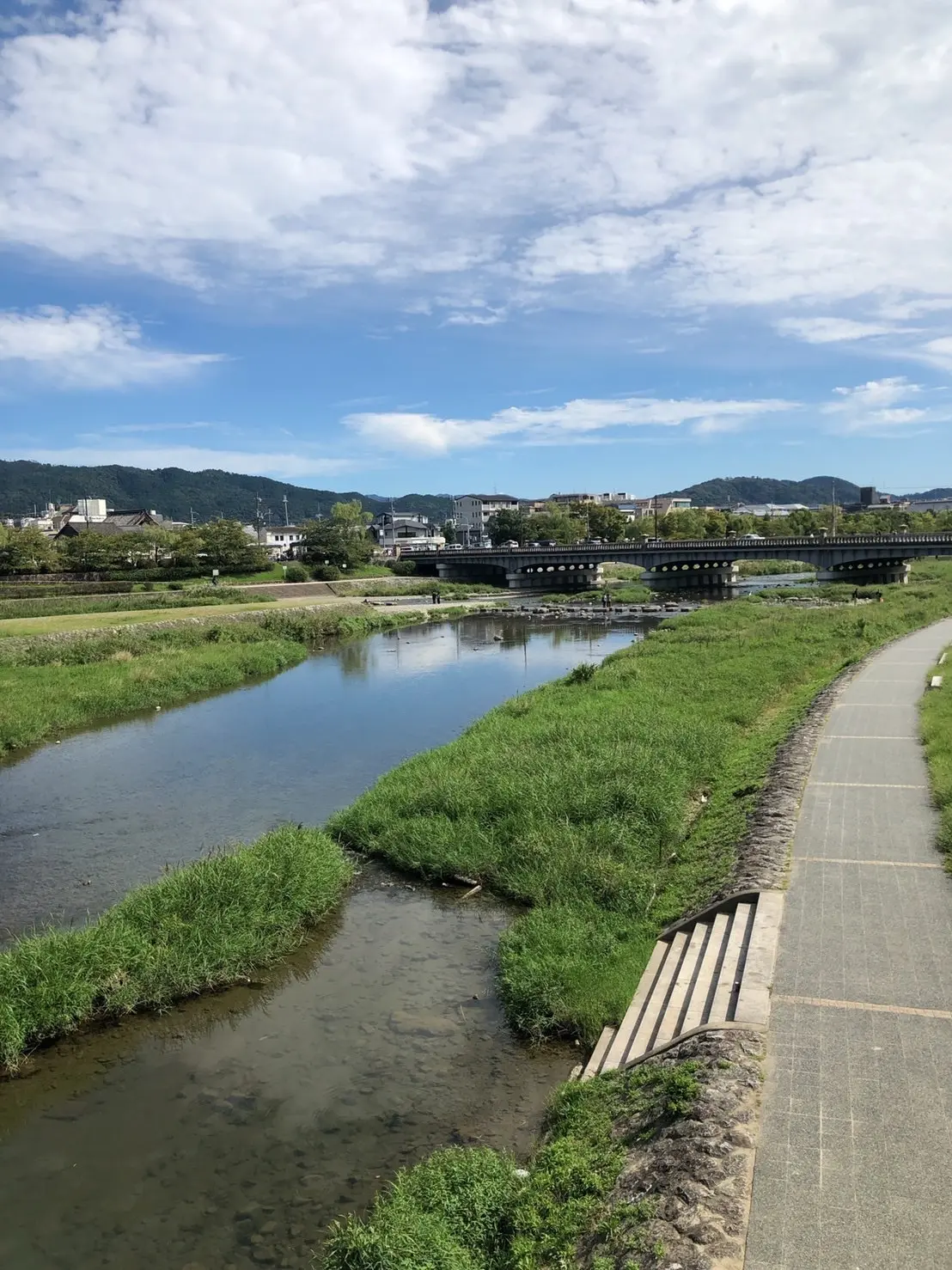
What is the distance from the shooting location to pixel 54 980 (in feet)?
29.1

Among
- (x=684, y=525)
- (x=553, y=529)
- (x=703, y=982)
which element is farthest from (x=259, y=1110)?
(x=684, y=525)

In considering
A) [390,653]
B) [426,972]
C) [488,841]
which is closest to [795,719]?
[488,841]

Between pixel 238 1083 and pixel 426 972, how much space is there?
8.15 ft

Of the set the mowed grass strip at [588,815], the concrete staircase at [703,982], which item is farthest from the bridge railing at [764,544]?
the concrete staircase at [703,982]

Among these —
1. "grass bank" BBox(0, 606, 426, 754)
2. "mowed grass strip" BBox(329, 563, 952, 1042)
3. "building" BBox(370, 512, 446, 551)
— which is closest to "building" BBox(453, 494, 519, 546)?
"building" BBox(370, 512, 446, 551)

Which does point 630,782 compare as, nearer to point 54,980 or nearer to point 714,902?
point 714,902

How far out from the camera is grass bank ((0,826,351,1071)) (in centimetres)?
870

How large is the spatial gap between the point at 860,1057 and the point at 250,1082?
5.49m

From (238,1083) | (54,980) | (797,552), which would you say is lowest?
(238,1083)

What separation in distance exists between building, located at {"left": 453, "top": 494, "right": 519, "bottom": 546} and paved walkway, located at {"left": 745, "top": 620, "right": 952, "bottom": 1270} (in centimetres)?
14096

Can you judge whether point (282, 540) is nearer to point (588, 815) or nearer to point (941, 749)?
point (588, 815)

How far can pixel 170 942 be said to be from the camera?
987 centimetres

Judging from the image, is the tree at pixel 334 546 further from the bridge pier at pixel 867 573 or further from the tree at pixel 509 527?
the bridge pier at pixel 867 573

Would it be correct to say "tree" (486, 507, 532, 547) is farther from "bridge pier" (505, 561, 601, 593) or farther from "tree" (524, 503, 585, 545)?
"bridge pier" (505, 561, 601, 593)
